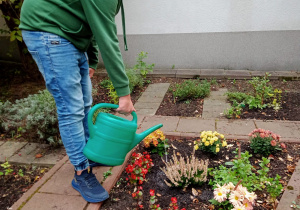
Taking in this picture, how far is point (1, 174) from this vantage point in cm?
229

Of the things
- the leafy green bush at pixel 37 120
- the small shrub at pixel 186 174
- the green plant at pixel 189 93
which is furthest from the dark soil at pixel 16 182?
the green plant at pixel 189 93

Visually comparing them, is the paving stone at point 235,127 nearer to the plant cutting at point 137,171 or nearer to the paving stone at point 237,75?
the plant cutting at point 137,171

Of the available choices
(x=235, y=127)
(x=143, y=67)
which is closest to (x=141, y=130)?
(x=235, y=127)

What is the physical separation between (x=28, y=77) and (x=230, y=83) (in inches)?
158

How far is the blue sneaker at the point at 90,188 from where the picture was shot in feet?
6.23

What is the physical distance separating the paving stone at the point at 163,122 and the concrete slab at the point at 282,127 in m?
1.01

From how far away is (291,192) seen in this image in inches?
76.5

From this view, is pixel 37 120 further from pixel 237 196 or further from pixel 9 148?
pixel 237 196

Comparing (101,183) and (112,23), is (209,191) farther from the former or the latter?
(112,23)

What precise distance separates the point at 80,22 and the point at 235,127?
Result: 7.27 ft

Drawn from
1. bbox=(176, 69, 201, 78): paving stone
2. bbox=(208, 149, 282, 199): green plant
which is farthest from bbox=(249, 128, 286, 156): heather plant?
bbox=(176, 69, 201, 78): paving stone

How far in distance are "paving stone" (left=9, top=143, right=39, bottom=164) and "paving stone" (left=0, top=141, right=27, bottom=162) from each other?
0.07 meters

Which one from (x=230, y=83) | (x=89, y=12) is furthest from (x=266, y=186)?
(x=230, y=83)

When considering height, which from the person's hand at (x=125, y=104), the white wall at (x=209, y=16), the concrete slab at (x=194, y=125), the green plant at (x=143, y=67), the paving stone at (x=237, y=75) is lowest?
the concrete slab at (x=194, y=125)
